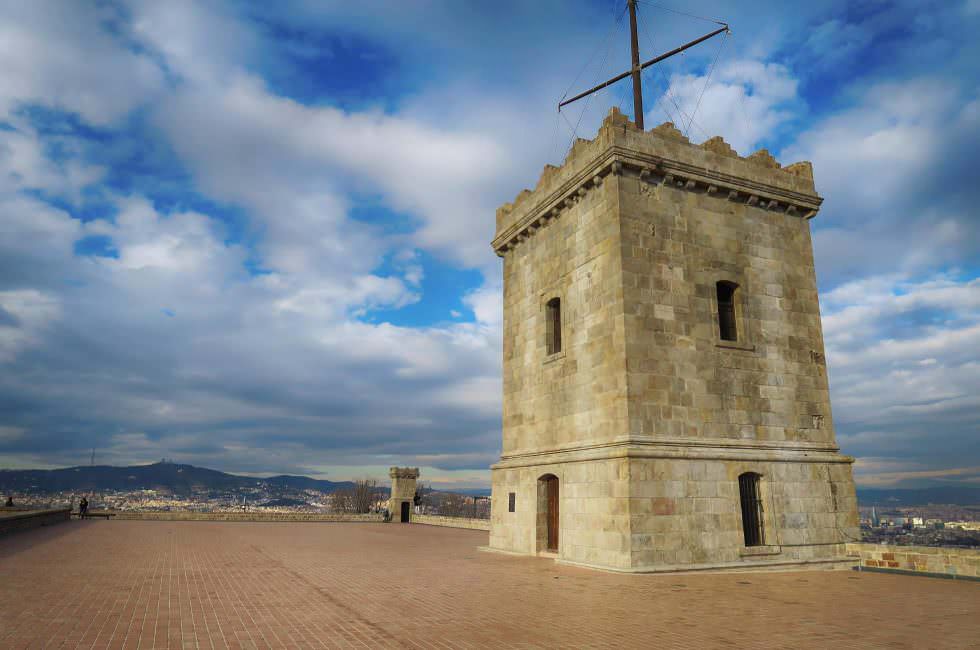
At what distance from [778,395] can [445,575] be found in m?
9.81

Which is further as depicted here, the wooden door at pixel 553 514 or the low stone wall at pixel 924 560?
the wooden door at pixel 553 514

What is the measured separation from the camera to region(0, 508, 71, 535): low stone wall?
68.6ft

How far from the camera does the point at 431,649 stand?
6680 mm

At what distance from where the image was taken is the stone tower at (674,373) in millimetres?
14125

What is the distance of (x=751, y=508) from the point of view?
49.4 feet

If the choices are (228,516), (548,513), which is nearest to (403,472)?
(228,516)

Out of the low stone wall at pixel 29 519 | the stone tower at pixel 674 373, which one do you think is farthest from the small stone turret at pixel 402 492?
the stone tower at pixel 674 373

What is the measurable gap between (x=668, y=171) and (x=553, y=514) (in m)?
9.90

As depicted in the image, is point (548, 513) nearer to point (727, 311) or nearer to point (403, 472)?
point (727, 311)

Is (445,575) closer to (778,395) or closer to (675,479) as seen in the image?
(675,479)

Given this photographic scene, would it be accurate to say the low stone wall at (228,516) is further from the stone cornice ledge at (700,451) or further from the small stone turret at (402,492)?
the stone cornice ledge at (700,451)

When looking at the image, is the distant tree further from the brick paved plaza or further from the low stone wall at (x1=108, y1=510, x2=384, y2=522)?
the brick paved plaza

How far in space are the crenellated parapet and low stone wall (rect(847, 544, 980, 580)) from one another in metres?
9.47

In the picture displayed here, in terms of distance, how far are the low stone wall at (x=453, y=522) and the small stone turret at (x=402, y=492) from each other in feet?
2.72
